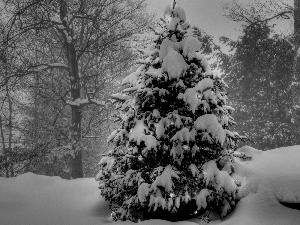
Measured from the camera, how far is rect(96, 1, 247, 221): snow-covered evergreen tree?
156 inches

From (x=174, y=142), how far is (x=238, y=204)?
143cm

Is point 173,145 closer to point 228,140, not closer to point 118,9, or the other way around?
point 228,140

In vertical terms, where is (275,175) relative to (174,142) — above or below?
below

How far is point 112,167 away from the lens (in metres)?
4.59

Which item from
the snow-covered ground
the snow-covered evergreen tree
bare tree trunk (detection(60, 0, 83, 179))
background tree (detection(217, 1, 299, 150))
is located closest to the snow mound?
the snow-covered ground

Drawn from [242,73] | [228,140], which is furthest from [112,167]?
[242,73]

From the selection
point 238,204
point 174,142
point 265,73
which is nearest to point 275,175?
point 238,204

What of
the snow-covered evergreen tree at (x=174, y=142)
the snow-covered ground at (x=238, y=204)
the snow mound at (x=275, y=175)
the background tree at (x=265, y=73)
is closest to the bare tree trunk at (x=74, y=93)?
the snow-covered ground at (x=238, y=204)

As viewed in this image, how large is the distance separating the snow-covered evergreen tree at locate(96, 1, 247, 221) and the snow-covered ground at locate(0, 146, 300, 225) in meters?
0.33

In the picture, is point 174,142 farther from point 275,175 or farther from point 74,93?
point 74,93

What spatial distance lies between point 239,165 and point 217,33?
11.6 meters

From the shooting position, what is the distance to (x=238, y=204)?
411 centimetres

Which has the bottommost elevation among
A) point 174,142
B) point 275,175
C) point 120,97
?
point 275,175

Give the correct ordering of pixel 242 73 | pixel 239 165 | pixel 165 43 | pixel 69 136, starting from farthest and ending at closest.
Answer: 1. pixel 242 73
2. pixel 69 136
3. pixel 239 165
4. pixel 165 43
